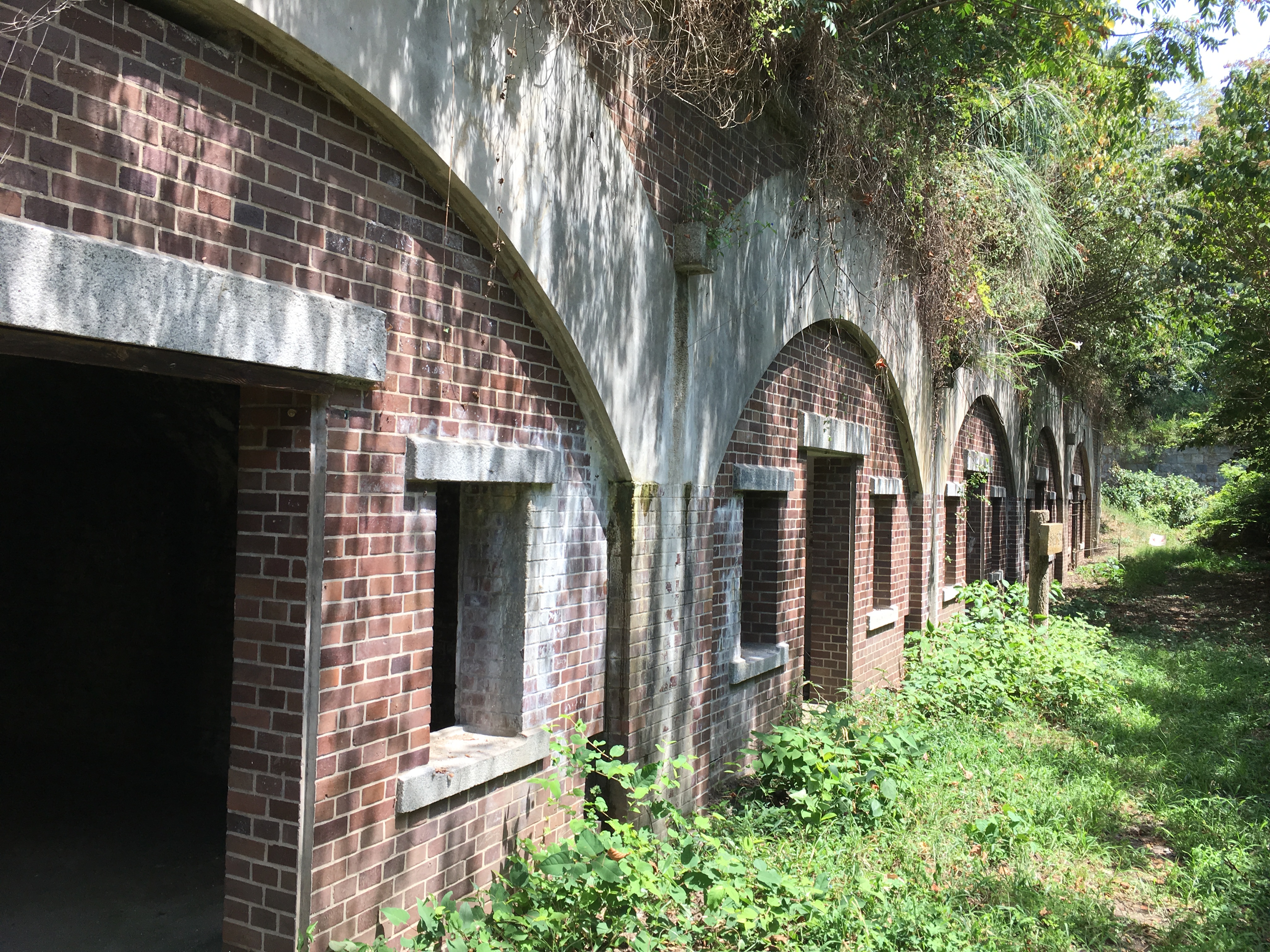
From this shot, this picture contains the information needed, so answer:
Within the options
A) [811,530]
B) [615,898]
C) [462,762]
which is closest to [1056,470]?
[811,530]

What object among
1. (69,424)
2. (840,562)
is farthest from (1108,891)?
(69,424)

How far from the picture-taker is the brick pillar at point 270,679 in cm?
308

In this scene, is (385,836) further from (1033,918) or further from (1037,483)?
(1037,483)

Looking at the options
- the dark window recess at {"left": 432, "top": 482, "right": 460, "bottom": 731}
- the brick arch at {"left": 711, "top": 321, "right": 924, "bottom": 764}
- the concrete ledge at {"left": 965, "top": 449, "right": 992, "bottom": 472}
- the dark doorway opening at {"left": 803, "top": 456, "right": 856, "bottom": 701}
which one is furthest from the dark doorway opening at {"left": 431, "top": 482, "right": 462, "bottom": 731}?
the concrete ledge at {"left": 965, "top": 449, "right": 992, "bottom": 472}

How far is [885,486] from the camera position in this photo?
918cm

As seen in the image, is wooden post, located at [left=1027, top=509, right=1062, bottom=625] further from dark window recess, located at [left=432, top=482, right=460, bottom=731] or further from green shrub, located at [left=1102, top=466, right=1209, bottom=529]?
green shrub, located at [left=1102, top=466, right=1209, bottom=529]

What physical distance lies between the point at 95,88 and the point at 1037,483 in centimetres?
1772

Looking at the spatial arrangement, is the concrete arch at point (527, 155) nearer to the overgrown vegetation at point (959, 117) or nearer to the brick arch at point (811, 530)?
the overgrown vegetation at point (959, 117)

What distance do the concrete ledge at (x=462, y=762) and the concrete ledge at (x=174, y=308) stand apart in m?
1.53

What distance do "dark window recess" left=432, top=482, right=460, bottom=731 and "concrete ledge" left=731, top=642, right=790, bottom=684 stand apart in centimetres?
188

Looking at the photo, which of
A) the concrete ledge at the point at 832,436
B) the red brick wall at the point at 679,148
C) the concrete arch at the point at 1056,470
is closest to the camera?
the red brick wall at the point at 679,148

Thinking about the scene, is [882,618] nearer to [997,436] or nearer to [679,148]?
[679,148]

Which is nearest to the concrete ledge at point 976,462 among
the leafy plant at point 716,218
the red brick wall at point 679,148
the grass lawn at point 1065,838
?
the grass lawn at point 1065,838

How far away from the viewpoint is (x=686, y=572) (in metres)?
5.47
